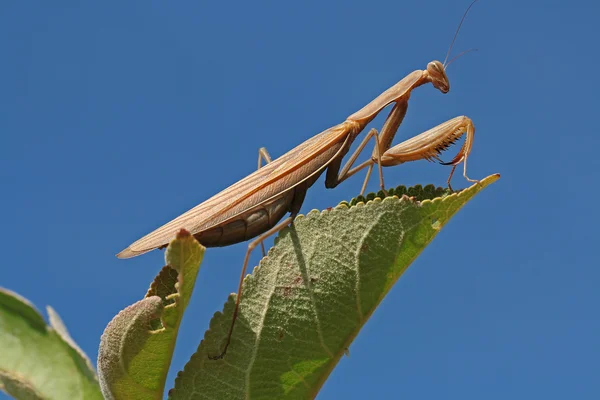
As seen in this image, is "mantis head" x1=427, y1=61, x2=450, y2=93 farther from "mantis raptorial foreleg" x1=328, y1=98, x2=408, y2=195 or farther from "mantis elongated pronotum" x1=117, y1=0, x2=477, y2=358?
"mantis raptorial foreleg" x1=328, y1=98, x2=408, y2=195

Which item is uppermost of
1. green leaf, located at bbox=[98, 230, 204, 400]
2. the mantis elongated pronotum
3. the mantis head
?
the mantis head

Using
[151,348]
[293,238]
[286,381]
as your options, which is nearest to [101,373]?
[151,348]

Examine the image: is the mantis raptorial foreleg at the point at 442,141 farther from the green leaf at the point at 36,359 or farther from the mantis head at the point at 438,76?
the green leaf at the point at 36,359

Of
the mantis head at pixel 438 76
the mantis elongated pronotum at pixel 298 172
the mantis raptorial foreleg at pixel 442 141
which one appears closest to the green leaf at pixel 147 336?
the mantis elongated pronotum at pixel 298 172

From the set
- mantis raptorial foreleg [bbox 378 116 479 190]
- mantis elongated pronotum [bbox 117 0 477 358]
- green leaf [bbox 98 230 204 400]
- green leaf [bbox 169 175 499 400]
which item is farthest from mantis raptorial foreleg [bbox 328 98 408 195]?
green leaf [bbox 98 230 204 400]

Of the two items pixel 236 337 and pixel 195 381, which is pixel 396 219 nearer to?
pixel 236 337

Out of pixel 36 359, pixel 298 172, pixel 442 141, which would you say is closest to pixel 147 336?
pixel 36 359
